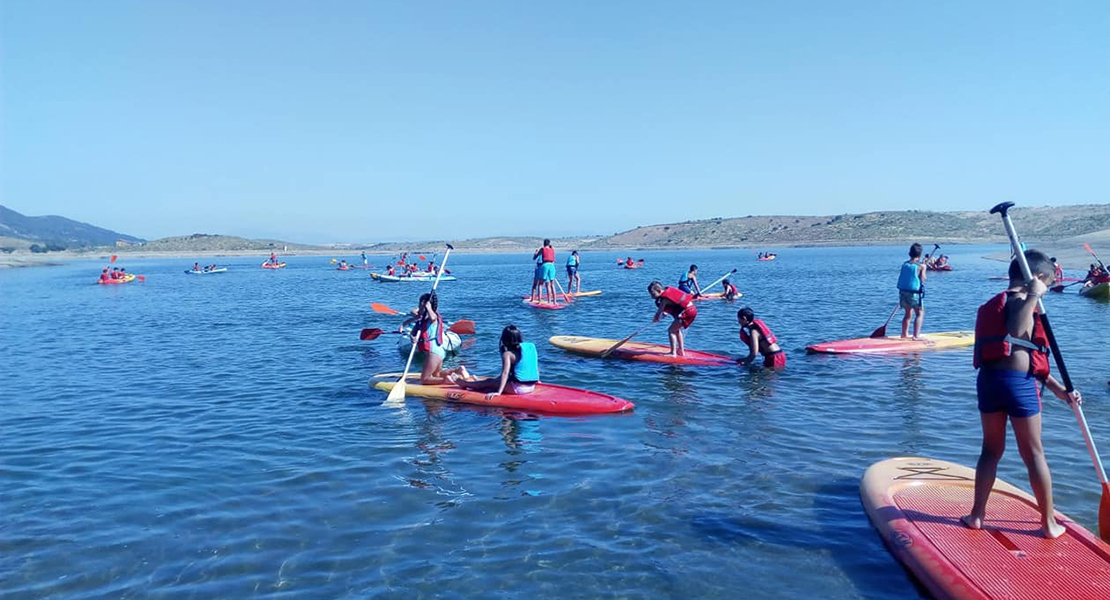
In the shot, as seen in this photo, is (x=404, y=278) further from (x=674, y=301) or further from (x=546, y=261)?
(x=674, y=301)

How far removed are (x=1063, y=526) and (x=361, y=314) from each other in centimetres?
2453

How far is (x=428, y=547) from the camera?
6.70 meters

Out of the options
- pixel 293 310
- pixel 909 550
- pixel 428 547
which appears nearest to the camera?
pixel 909 550

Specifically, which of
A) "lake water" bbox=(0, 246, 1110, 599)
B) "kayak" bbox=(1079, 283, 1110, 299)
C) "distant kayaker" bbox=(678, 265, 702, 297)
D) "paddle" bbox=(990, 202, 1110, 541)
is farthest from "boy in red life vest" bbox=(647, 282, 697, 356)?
"kayak" bbox=(1079, 283, 1110, 299)

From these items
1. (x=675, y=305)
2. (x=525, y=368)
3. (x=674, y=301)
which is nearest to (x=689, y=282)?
(x=675, y=305)

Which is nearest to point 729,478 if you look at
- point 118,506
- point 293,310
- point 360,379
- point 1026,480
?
point 1026,480

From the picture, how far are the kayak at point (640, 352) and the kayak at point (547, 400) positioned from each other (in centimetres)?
367

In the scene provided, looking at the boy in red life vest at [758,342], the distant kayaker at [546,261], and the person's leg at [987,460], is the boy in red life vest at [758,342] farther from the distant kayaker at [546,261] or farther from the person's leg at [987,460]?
the distant kayaker at [546,261]

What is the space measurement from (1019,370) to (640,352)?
1016 cm

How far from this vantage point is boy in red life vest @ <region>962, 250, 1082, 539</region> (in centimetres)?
557

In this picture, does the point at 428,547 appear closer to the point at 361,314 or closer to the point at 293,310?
the point at 361,314

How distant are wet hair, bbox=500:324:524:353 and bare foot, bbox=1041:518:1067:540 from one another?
22.7 ft

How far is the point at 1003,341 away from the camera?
561 cm

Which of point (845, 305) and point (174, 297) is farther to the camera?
point (174, 297)
